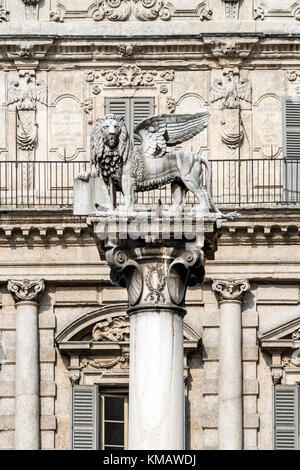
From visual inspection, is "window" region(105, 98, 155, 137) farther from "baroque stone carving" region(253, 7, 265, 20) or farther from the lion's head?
the lion's head

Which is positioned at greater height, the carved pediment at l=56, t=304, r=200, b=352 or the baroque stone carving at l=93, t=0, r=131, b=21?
the baroque stone carving at l=93, t=0, r=131, b=21

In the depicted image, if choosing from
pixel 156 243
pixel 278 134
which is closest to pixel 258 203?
pixel 278 134

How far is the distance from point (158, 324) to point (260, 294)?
598 inches

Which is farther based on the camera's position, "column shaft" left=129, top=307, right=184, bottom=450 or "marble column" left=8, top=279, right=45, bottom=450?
"marble column" left=8, top=279, right=45, bottom=450

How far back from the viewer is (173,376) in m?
33.7

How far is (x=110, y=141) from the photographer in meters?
34.8

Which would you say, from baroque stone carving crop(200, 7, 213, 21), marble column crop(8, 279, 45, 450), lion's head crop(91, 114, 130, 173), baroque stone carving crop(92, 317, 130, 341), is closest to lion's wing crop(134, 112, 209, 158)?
lion's head crop(91, 114, 130, 173)

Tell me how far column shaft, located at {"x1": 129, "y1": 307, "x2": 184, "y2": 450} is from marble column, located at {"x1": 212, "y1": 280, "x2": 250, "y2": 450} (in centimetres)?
1420

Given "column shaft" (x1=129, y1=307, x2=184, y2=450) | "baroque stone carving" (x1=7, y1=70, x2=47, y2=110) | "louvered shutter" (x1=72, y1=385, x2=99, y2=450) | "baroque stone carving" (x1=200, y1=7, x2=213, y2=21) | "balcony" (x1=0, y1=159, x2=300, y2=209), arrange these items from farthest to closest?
1. "baroque stone carving" (x1=200, y1=7, x2=213, y2=21)
2. "baroque stone carving" (x1=7, y1=70, x2=47, y2=110)
3. "balcony" (x1=0, y1=159, x2=300, y2=209)
4. "louvered shutter" (x1=72, y1=385, x2=99, y2=450)
5. "column shaft" (x1=129, y1=307, x2=184, y2=450)

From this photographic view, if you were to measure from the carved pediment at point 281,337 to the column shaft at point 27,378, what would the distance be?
4.60 meters

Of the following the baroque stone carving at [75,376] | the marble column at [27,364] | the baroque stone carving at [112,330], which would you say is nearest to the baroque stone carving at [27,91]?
the marble column at [27,364]

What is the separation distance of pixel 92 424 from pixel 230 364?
305 centimetres

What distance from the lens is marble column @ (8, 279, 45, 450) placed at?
48.2m

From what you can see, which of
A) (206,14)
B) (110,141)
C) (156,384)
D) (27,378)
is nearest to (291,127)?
(206,14)
